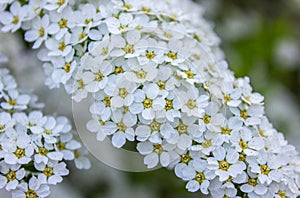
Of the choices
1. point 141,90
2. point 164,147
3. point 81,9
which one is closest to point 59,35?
point 81,9

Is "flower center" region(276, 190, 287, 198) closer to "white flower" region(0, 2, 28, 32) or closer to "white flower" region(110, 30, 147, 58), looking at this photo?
"white flower" region(110, 30, 147, 58)

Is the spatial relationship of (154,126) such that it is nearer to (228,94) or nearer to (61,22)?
(228,94)

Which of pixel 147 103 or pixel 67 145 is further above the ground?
pixel 147 103

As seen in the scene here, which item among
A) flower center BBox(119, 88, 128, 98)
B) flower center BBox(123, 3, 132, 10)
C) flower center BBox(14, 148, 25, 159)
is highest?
flower center BBox(123, 3, 132, 10)

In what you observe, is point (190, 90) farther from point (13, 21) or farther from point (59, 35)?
point (13, 21)

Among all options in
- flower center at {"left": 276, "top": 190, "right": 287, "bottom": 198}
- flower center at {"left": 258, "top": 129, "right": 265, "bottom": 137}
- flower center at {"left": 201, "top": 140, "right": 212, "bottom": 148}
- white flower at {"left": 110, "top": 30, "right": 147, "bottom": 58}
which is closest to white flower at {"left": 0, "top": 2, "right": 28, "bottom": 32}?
white flower at {"left": 110, "top": 30, "right": 147, "bottom": 58}

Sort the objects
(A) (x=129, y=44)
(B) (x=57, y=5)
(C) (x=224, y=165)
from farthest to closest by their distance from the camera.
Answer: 1. (B) (x=57, y=5)
2. (A) (x=129, y=44)
3. (C) (x=224, y=165)

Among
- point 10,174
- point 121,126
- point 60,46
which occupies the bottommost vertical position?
point 10,174

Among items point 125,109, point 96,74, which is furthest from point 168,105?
point 96,74
